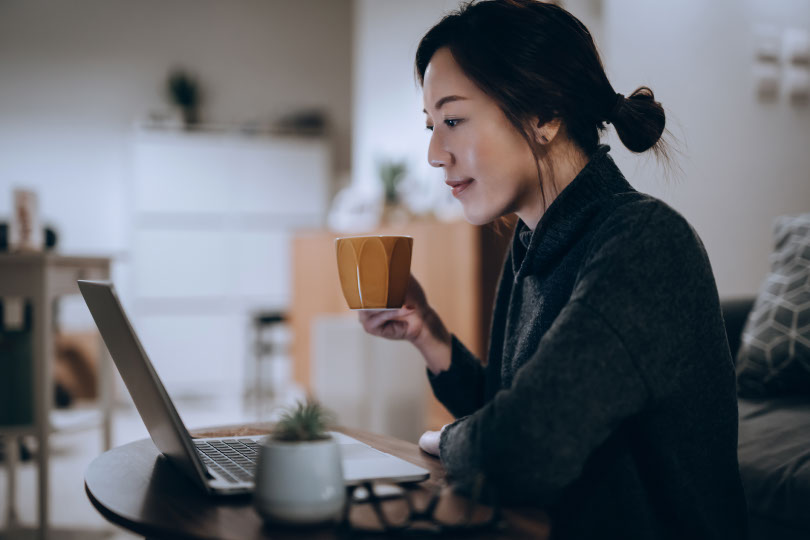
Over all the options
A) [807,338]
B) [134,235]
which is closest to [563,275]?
A: [807,338]

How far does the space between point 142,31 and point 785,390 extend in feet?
20.0

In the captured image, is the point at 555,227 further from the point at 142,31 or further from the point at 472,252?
the point at 142,31

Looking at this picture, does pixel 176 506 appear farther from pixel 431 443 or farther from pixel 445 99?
pixel 445 99

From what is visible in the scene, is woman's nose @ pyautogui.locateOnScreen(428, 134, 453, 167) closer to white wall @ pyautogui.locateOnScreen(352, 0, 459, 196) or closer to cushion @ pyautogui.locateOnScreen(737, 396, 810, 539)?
cushion @ pyautogui.locateOnScreen(737, 396, 810, 539)

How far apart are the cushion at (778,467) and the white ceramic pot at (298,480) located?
94cm

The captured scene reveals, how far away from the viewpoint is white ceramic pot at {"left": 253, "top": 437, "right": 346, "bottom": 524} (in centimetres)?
52

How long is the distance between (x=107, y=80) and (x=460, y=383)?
5.99 metres

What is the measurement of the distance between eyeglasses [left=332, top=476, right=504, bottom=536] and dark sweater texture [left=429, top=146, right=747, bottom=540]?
0.07 ft

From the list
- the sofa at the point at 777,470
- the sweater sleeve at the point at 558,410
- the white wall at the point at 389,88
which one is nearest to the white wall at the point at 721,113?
the sofa at the point at 777,470

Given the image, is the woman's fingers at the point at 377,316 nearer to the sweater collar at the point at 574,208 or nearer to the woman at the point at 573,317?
the woman at the point at 573,317

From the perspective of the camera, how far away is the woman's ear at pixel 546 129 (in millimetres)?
862

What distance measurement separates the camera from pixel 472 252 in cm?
290

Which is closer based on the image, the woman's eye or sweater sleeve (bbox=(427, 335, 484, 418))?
the woman's eye

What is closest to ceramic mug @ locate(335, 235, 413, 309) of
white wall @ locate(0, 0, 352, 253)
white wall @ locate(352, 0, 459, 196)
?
white wall @ locate(352, 0, 459, 196)
